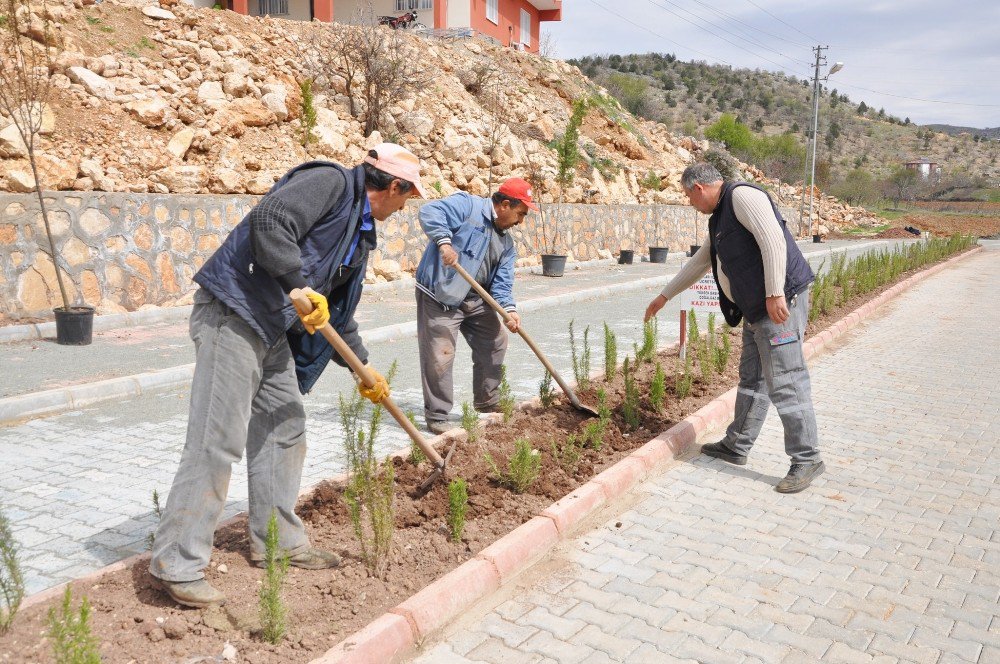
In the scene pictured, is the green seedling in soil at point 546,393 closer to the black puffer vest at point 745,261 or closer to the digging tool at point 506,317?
the digging tool at point 506,317

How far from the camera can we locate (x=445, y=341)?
227 inches

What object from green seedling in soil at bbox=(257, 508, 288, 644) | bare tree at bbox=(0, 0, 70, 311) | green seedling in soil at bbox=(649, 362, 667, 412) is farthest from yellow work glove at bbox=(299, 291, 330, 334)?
bare tree at bbox=(0, 0, 70, 311)

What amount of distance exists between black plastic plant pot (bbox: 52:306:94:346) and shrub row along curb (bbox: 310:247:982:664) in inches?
244

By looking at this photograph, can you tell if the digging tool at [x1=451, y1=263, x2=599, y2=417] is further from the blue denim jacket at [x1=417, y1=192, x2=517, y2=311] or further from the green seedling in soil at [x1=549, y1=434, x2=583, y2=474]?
the green seedling in soil at [x1=549, y1=434, x2=583, y2=474]

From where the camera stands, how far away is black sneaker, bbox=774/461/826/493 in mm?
4764

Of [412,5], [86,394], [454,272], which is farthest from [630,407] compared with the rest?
A: [412,5]

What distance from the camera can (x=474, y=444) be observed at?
5008 millimetres

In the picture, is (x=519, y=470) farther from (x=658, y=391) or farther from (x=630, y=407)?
(x=658, y=391)

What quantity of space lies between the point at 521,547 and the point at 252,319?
1618 mm

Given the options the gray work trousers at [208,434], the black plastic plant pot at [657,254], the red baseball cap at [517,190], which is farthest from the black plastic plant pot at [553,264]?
the gray work trousers at [208,434]

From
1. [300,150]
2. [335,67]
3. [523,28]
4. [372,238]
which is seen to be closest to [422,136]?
[335,67]

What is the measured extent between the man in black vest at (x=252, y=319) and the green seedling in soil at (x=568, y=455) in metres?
1.71

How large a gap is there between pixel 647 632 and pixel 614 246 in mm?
19472

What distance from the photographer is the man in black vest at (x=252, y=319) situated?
2.98 m
